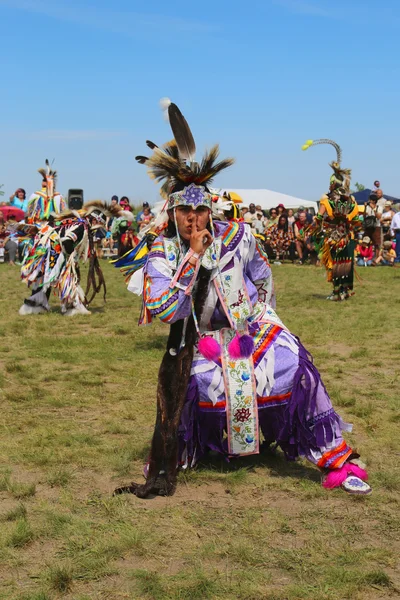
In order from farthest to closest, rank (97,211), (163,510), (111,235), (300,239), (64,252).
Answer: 1. (300,239)
2. (111,235)
3. (64,252)
4. (97,211)
5. (163,510)

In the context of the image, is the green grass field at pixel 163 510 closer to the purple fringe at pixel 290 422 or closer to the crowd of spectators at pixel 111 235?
the purple fringe at pixel 290 422

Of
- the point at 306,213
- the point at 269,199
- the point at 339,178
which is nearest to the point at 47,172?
the point at 339,178

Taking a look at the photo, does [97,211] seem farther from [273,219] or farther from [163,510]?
[273,219]

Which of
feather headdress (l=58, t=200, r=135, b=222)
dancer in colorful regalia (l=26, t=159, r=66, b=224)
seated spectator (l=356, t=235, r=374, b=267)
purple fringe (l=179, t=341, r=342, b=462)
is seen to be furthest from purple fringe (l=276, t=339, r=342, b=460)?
seated spectator (l=356, t=235, r=374, b=267)

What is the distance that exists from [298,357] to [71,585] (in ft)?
5.20

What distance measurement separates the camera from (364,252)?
63.0ft

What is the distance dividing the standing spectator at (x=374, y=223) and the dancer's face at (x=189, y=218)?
50.0ft

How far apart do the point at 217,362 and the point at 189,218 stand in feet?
2.34

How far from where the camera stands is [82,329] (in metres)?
9.42

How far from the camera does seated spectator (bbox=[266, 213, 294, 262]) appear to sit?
20.9m

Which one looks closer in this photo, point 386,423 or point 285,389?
point 285,389

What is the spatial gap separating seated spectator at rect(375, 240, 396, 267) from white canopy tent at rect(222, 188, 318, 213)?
27.3 feet

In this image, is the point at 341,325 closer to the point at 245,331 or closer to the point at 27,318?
the point at 27,318

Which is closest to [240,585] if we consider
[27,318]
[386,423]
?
[386,423]
